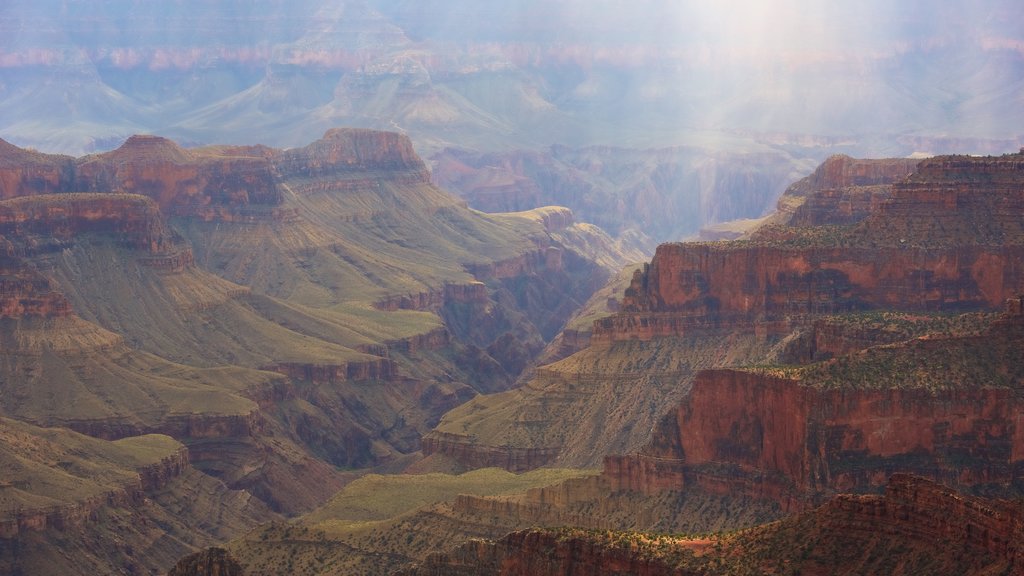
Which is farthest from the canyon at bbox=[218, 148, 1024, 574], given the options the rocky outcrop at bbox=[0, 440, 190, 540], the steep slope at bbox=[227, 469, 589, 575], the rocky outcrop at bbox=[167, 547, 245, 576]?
the rocky outcrop at bbox=[0, 440, 190, 540]

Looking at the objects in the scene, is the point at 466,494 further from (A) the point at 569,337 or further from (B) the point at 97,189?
(B) the point at 97,189

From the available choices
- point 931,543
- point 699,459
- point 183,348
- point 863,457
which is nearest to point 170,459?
point 183,348

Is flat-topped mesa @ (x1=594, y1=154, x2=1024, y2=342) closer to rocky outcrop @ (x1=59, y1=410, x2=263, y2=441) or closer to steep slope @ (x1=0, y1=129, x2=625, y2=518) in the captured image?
steep slope @ (x1=0, y1=129, x2=625, y2=518)

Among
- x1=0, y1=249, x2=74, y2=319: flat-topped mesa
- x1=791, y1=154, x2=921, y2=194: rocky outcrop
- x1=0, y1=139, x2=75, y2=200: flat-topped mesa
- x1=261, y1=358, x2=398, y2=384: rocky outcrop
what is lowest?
x1=261, y1=358, x2=398, y2=384: rocky outcrop

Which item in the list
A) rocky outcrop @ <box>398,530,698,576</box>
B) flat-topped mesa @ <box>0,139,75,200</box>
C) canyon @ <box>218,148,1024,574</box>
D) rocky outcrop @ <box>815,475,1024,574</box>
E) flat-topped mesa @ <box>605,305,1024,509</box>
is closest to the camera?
rocky outcrop @ <box>815,475,1024,574</box>

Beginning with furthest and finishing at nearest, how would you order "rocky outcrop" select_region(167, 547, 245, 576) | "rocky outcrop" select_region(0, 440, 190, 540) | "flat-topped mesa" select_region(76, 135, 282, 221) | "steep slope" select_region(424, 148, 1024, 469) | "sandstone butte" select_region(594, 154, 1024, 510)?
"flat-topped mesa" select_region(76, 135, 282, 221), "steep slope" select_region(424, 148, 1024, 469), "rocky outcrop" select_region(0, 440, 190, 540), "sandstone butte" select_region(594, 154, 1024, 510), "rocky outcrop" select_region(167, 547, 245, 576)

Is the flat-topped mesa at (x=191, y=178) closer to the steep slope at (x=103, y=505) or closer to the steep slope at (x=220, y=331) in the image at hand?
the steep slope at (x=220, y=331)

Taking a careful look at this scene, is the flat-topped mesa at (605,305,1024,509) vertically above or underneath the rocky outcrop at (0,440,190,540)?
above
